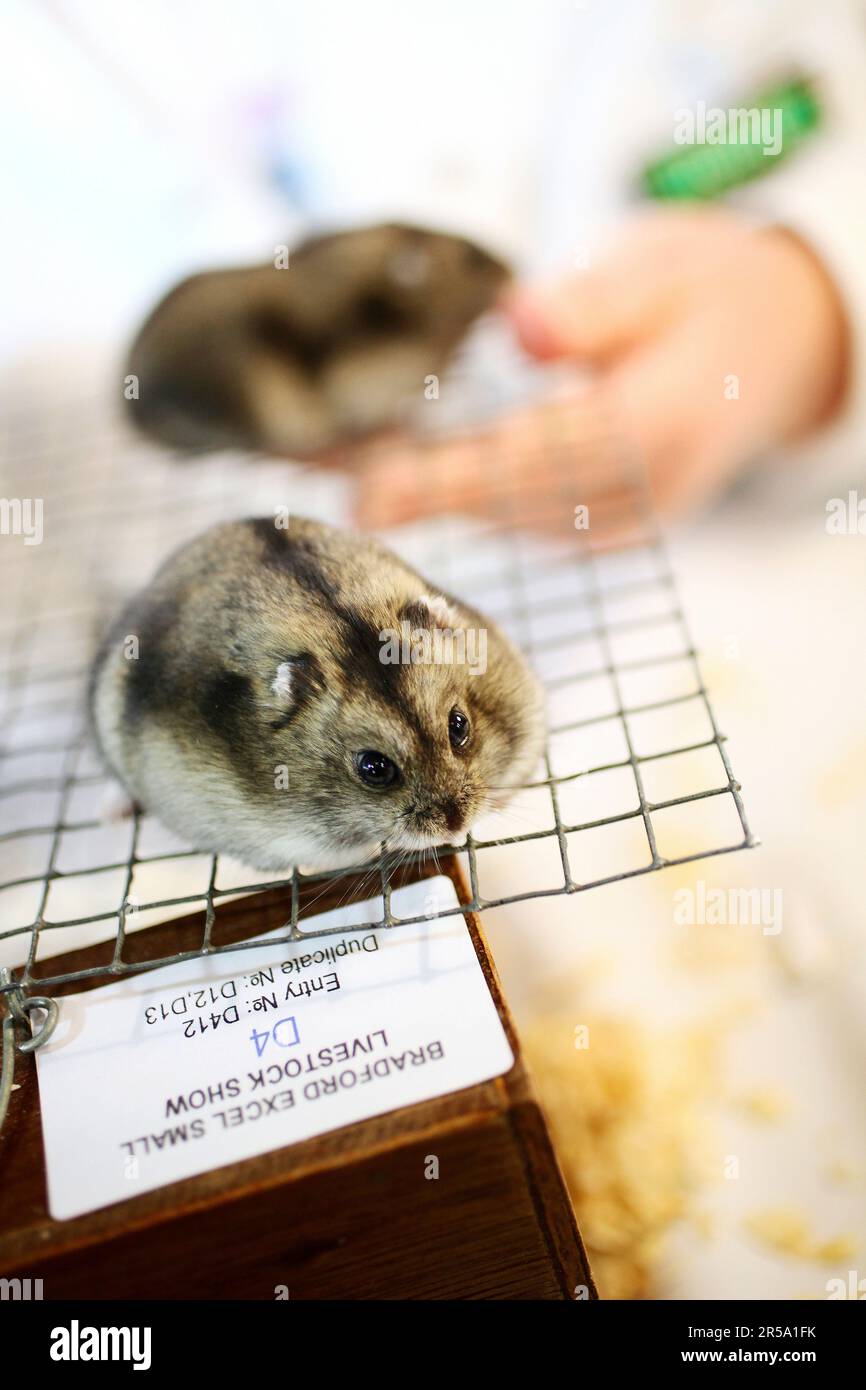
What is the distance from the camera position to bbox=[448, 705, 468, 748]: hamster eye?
0.79 meters

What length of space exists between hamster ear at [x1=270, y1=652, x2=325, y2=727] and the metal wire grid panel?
14 cm

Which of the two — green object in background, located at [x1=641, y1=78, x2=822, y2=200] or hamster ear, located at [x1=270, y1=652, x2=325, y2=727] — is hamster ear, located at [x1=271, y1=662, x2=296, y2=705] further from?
green object in background, located at [x1=641, y1=78, x2=822, y2=200]

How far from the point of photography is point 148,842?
852mm

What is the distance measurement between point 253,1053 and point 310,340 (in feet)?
4.25

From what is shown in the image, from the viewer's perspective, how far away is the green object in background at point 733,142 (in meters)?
1.48

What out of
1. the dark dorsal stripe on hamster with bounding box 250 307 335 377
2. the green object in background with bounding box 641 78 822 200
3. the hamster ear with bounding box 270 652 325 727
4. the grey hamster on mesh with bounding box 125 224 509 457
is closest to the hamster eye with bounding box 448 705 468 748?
the hamster ear with bounding box 270 652 325 727

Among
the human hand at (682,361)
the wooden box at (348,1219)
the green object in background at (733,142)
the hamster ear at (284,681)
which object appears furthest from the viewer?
the green object in background at (733,142)

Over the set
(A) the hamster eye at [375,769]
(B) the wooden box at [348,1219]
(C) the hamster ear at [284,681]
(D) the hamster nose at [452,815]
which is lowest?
Answer: (B) the wooden box at [348,1219]

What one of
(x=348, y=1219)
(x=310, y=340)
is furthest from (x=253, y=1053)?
(x=310, y=340)

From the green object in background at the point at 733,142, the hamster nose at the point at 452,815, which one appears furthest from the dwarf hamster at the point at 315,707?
the green object in background at the point at 733,142

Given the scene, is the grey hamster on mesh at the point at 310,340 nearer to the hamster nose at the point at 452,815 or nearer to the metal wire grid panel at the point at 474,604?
the metal wire grid panel at the point at 474,604

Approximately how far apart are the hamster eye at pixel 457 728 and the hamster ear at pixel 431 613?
7 centimetres

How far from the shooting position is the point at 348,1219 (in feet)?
2.06

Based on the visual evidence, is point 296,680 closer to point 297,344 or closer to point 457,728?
point 457,728
